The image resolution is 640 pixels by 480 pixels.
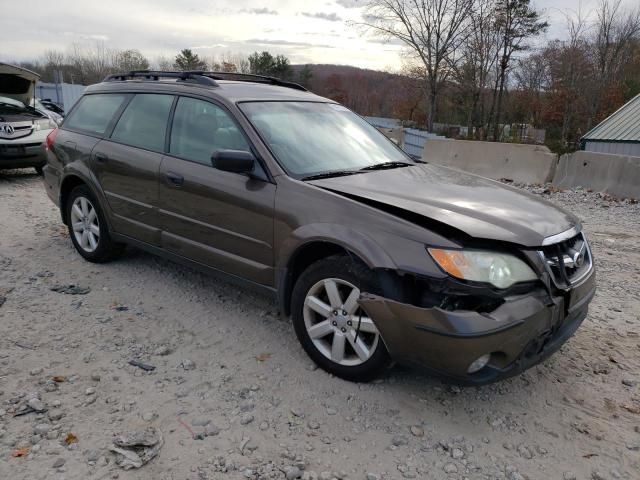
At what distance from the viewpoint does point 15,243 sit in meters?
5.60

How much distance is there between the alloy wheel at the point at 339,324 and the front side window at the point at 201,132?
118 centimetres

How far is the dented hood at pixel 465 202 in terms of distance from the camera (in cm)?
271

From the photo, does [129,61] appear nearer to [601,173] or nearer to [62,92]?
[62,92]

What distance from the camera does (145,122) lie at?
432 cm

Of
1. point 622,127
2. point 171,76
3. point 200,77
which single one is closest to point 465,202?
point 200,77

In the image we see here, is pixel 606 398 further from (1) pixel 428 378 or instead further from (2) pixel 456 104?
(2) pixel 456 104

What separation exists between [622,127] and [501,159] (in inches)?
273

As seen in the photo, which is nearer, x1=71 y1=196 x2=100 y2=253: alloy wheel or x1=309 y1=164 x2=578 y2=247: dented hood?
x1=309 y1=164 x2=578 y2=247: dented hood

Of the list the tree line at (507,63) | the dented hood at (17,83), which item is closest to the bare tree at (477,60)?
the tree line at (507,63)

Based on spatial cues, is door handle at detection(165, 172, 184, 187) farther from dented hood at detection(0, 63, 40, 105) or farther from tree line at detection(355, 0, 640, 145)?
tree line at detection(355, 0, 640, 145)

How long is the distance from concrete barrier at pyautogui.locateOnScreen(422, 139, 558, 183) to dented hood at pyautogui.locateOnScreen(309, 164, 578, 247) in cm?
663

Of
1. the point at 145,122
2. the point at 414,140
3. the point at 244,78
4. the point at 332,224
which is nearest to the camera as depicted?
the point at 332,224

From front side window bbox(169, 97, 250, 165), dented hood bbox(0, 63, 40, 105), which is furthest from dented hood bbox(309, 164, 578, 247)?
dented hood bbox(0, 63, 40, 105)

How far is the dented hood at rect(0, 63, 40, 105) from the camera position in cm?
993
